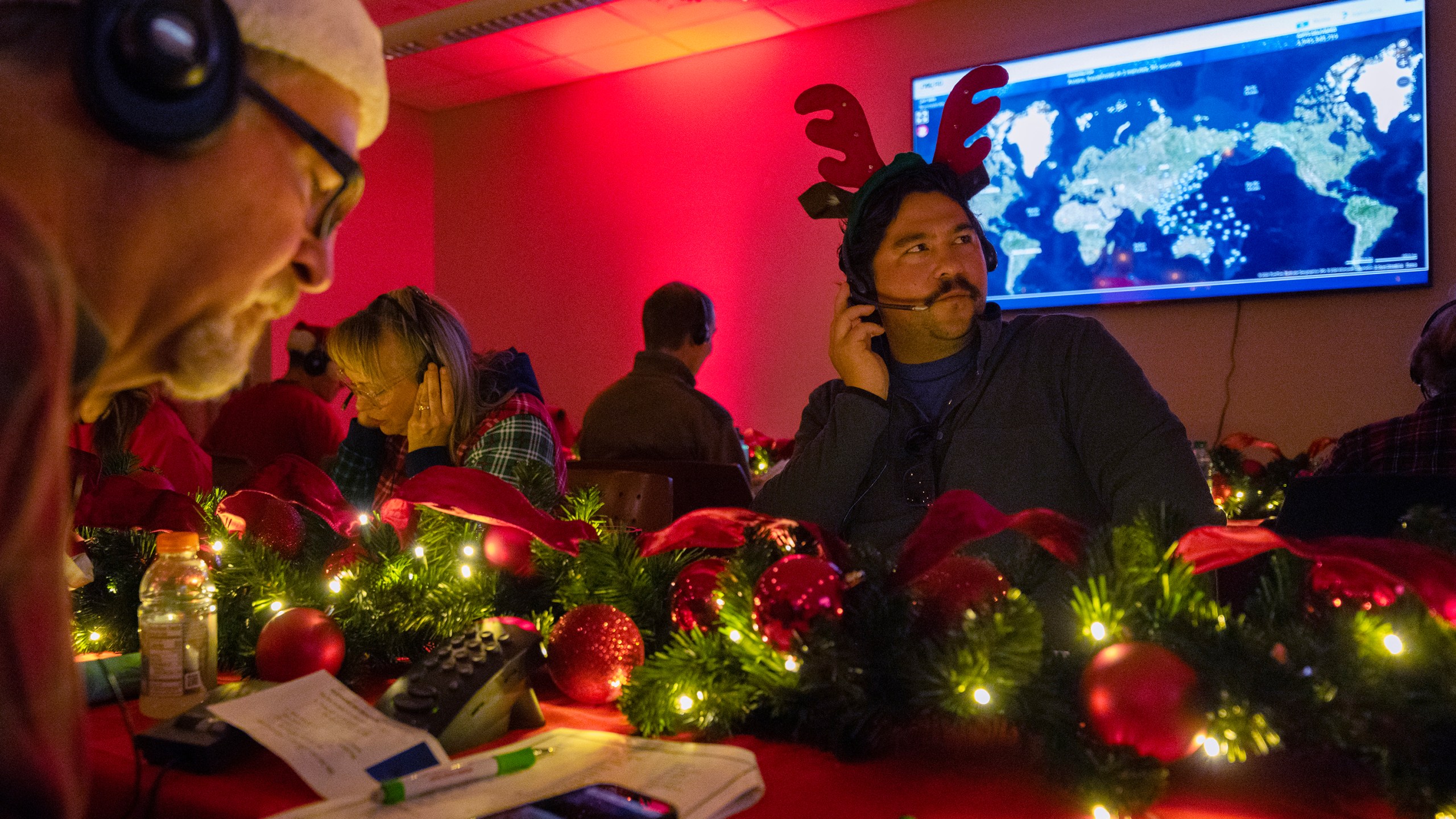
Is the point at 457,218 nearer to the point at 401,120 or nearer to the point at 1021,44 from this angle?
the point at 401,120

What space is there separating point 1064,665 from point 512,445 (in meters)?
1.58

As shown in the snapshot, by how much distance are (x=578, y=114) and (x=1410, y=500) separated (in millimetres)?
4562

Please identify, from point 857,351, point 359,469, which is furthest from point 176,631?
point 359,469

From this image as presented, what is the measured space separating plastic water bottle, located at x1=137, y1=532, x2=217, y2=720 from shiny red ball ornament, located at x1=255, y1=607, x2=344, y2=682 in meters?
0.06

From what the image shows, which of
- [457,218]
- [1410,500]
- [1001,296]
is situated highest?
[457,218]

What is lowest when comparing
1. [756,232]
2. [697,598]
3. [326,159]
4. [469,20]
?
[697,598]

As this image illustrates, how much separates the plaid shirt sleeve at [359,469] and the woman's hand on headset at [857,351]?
4.13 ft

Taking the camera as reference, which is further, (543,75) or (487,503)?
(543,75)

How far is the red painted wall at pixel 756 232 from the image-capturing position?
3.56 m

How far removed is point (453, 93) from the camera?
5473 millimetres

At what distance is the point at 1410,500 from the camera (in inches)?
57.5

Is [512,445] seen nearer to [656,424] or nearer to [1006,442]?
[656,424]

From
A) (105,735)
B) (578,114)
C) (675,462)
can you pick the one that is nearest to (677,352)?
(675,462)

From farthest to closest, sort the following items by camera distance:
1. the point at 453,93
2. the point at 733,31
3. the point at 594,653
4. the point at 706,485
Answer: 1. the point at 453,93
2. the point at 733,31
3. the point at 706,485
4. the point at 594,653
